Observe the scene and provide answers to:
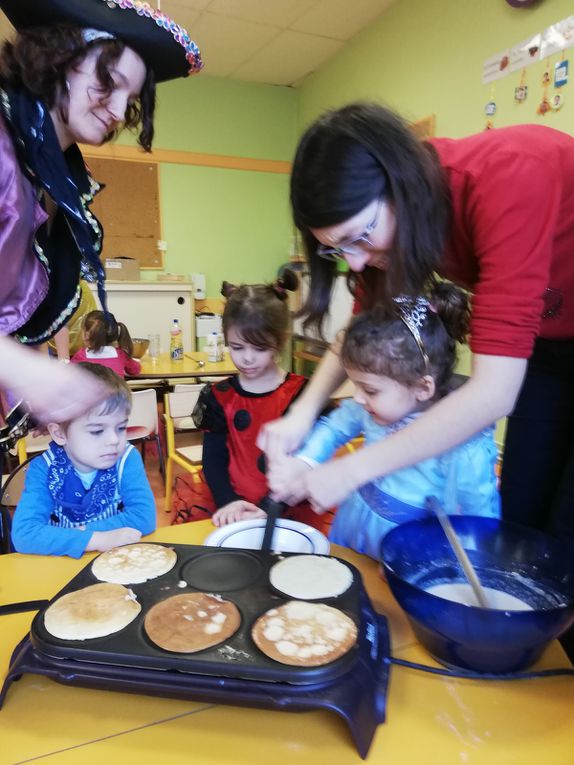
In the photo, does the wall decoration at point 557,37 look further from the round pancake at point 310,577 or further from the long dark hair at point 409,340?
the round pancake at point 310,577

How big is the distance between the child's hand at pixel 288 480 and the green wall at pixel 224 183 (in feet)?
15.4

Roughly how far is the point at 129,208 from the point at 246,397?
4148 millimetres

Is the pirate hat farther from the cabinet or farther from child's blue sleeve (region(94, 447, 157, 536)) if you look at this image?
the cabinet

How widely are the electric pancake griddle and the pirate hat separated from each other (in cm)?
100

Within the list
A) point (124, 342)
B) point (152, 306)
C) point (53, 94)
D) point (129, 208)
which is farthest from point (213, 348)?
point (53, 94)

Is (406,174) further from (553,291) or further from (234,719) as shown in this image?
(234,719)

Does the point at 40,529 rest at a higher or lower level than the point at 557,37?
lower

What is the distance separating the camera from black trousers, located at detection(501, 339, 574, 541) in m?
1.15

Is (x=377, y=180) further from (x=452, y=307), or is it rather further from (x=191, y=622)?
(x=191, y=622)

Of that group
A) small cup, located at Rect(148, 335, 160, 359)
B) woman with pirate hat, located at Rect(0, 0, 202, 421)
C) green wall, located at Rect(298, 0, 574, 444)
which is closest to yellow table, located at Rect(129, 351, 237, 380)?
small cup, located at Rect(148, 335, 160, 359)

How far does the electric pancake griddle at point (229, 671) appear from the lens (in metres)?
0.59

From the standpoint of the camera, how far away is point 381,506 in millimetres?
1091

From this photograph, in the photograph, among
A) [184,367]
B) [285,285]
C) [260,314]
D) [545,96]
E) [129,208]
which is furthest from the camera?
[129,208]

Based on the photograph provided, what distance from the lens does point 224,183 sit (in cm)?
556
